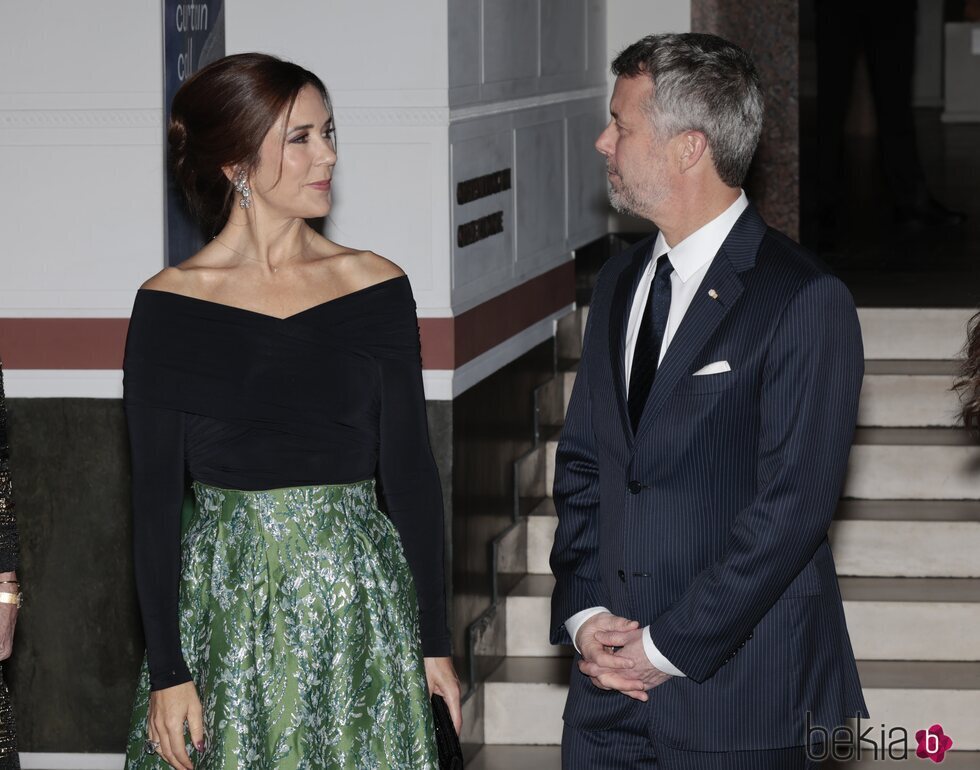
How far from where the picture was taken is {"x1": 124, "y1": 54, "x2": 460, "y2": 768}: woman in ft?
9.20

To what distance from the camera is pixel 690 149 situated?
279 cm

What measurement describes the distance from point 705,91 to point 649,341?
44 cm

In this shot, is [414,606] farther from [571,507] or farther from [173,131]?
[173,131]

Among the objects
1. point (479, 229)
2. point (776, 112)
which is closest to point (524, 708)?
point (479, 229)

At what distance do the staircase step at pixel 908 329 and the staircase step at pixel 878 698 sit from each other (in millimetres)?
1618

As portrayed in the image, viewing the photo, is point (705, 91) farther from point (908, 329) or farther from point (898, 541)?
point (908, 329)

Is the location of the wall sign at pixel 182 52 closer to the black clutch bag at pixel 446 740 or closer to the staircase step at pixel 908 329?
the black clutch bag at pixel 446 740

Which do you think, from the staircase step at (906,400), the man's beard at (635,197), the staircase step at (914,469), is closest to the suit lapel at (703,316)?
the man's beard at (635,197)

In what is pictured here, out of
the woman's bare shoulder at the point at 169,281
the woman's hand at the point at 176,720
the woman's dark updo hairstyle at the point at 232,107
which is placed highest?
the woman's dark updo hairstyle at the point at 232,107

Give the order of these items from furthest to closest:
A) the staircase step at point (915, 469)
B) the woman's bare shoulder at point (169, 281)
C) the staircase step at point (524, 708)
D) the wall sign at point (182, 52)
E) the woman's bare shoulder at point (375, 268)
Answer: the staircase step at point (915, 469) < the staircase step at point (524, 708) < the wall sign at point (182, 52) < the woman's bare shoulder at point (375, 268) < the woman's bare shoulder at point (169, 281)

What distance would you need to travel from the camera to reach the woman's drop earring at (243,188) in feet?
9.51

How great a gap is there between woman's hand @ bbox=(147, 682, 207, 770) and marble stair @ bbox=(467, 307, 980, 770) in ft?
7.88

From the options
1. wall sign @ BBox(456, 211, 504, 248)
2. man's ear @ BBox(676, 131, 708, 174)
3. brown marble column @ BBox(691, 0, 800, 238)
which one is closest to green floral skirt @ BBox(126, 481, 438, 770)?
man's ear @ BBox(676, 131, 708, 174)

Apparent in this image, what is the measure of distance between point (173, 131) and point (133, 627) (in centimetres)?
223
